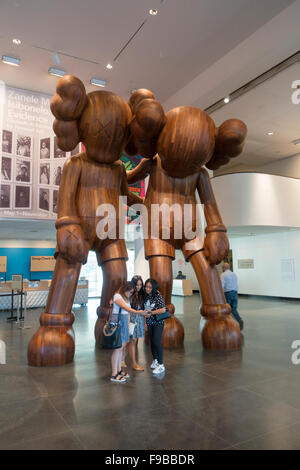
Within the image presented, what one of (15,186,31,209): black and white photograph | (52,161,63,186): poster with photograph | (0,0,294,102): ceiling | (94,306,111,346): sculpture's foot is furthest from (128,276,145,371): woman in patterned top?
(52,161,63,186): poster with photograph

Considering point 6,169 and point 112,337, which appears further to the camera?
point 6,169

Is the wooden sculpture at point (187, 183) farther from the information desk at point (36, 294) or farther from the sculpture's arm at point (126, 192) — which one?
the information desk at point (36, 294)

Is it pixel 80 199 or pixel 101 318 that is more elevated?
pixel 80 199

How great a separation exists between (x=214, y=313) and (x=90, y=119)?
2201 millimetres

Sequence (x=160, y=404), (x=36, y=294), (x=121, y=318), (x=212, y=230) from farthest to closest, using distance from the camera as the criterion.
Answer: (x=36, y=294)
(x=212, y=230)
(x=121, y=318)
(x=160, y=404)

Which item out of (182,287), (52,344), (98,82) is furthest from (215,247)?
(182,287)

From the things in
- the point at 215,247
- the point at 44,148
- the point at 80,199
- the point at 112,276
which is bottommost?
the point at 112,276

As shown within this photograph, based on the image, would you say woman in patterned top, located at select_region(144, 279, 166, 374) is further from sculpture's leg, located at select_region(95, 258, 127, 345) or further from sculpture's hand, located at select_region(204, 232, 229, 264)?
sculpture's hand, located at select_region(204, 232, 229, 264)

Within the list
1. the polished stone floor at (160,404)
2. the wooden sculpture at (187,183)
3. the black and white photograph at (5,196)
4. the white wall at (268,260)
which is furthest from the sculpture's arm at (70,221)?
the white wall at (268,260)

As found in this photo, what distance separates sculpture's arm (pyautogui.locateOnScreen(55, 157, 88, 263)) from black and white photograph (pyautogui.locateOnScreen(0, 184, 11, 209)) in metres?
3.10

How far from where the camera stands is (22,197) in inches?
234

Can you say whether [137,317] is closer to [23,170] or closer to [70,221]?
[70,221]

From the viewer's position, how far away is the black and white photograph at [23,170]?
598cm

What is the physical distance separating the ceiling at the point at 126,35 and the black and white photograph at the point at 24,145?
98 cm
